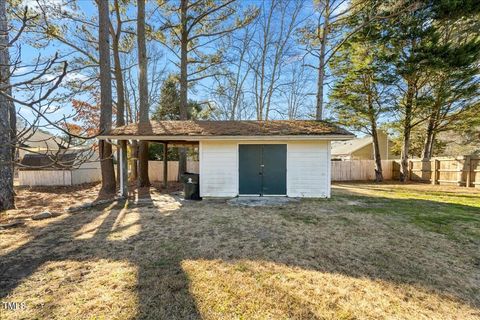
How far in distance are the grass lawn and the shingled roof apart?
9.76ft

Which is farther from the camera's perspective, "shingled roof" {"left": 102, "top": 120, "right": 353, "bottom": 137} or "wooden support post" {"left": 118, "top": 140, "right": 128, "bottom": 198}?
"wooden support post" {"left": 118, "top": 140, "right": 128, "bottom": 198}

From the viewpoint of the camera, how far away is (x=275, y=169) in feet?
28.3

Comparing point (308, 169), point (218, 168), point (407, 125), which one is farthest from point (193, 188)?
point (407, 125)

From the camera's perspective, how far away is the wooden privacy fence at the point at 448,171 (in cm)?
1223

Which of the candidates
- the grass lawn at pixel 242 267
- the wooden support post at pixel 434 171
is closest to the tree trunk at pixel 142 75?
the grass lawn at pixel 242 267

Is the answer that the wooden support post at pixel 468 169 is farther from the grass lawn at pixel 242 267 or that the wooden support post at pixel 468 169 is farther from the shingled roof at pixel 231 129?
the shingled roof at pixel 231 129

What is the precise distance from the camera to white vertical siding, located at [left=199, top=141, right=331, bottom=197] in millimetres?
8492

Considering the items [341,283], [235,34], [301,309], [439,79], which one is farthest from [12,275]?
[439,79]

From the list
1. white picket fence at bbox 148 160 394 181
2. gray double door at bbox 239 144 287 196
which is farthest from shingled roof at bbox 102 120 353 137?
white picket fence at bbox 148 160 394 181

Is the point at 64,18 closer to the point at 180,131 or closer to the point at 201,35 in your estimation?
Answer: the point at 201,35

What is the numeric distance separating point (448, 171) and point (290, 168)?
10.7 metres

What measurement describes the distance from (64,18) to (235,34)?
8.28 metres

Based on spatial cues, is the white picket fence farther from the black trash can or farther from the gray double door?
the black trash can

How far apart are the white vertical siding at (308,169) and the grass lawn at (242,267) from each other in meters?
2.38
